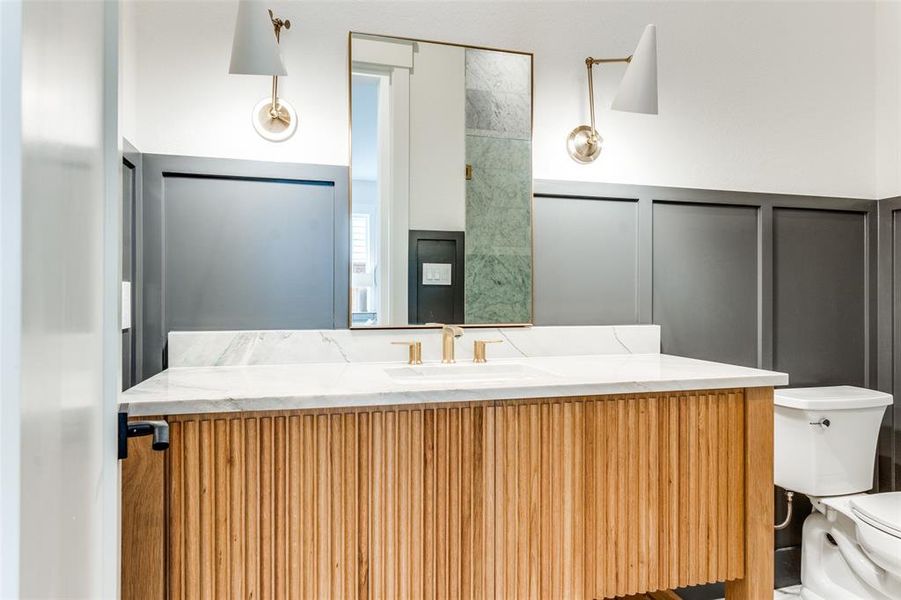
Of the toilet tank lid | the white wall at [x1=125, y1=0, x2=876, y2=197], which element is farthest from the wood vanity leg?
the white wall at [x1=125, y1=0, x2=876, y2=197]

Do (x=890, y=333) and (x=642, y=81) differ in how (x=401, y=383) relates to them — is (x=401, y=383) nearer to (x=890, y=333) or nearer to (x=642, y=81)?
(x=642, y=81)

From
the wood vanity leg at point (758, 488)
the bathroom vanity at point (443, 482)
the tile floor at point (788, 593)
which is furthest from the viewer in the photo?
the tile floor at point (788, 593)

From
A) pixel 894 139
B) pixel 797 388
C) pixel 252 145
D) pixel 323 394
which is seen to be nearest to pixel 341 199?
pixel 252 145

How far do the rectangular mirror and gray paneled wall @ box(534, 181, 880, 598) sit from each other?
0.15 meters

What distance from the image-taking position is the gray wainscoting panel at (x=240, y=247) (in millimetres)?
1603

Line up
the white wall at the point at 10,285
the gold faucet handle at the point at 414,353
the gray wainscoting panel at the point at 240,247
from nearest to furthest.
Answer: the white wall at the point at 10,285 < the gray wainscoting panel at the point at 240,247 < the gold faucet handle at the point at 414,353

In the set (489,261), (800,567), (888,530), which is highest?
(489,261)

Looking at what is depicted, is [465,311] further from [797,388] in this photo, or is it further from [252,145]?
[797,388]

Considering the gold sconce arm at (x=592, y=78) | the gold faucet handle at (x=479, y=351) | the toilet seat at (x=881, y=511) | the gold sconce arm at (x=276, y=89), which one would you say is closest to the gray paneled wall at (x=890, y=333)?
the toilet seat at (x=881, y=511)

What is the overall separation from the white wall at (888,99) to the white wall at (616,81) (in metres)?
0.03

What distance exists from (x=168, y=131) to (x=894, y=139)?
2.76 m

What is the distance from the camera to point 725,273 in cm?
212

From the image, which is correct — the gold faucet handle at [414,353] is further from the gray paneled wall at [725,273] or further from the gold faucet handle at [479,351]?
the gray paneled wall at [725,273]

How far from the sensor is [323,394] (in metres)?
1.18
